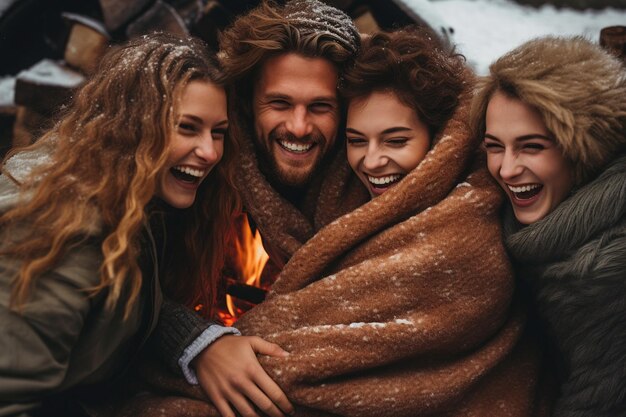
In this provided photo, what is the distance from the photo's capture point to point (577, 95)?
177 cm

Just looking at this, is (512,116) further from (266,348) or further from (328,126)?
(266,348)

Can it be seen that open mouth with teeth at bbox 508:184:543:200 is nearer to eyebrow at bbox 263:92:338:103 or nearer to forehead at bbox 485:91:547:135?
forehead at bbox 485:91:547:135

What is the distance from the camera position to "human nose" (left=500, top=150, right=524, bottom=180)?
Result: 1911mm

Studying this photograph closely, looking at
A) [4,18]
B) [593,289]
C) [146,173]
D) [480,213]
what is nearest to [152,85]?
[146,173]

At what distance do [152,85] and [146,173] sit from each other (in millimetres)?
264

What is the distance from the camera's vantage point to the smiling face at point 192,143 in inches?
77.9

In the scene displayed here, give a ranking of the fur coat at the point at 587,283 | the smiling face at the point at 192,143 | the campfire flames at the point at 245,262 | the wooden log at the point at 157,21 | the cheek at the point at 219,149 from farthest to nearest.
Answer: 1. the wooden log at the point at 157,21
2. the campfire flames at the point at 245,262
3. the cheek at the point at 219,149
4. the smiling face at the point at 192,143
5. the fur coat at the point at 587,283

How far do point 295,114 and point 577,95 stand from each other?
99 cm

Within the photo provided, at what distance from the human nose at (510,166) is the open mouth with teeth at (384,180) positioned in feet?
1.35

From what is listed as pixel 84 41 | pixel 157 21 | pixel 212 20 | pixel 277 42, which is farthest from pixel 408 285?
pixel 84 41

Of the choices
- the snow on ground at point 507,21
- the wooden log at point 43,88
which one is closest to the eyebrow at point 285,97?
the wooden log at point 43,88

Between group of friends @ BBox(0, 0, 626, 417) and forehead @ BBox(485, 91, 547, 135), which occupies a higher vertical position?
forehead @ BBox(485, 91, 547, 135)

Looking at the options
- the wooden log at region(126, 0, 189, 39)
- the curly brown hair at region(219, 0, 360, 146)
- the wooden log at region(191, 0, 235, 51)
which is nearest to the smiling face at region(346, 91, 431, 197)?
the curly brown hair at region(219, 0, 360, 146)

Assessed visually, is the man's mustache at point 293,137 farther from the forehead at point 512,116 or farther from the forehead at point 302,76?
the forehead at point 512,116
